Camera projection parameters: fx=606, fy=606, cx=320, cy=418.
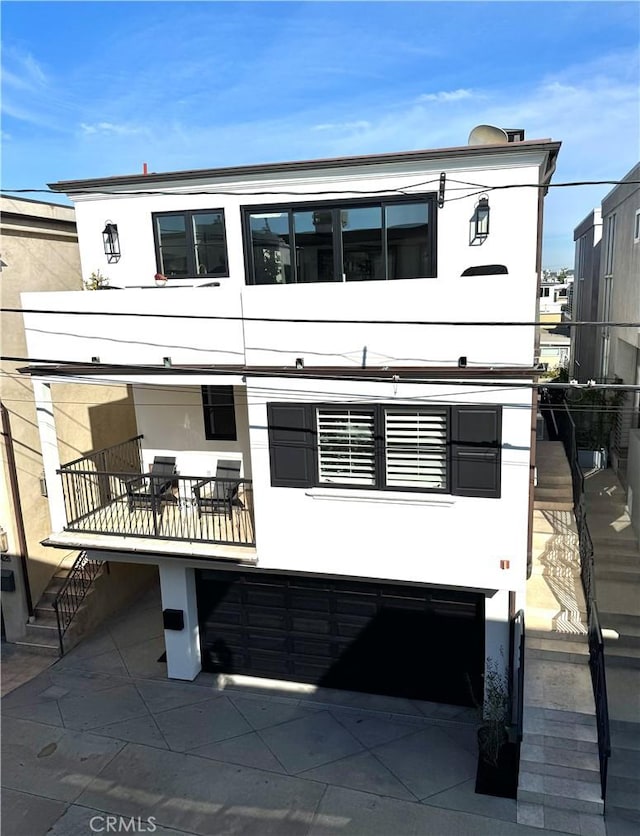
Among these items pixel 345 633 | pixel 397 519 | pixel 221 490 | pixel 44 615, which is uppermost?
pixel 397 519

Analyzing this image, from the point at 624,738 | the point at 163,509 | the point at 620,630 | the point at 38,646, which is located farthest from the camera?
the point at 38,646

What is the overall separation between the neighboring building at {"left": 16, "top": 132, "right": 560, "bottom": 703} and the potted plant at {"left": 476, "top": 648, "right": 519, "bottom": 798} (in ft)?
2.60

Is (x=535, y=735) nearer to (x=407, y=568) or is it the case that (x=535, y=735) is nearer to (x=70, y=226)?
(x=407, y=568)

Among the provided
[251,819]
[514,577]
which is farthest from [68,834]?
[514,577]

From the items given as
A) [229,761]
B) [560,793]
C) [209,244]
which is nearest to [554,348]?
[209,244]

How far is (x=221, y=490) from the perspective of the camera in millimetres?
10352

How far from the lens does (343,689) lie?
9930 millimetres

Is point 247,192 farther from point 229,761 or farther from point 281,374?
point 229,761

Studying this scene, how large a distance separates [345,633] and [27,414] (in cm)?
749

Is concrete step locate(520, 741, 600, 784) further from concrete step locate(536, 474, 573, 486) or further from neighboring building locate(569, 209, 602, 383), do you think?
neighboring building locate(569, 209, 602, 383)

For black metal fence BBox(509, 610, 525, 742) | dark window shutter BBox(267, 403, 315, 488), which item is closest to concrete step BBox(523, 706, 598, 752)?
black metal fence BBox(509, 610, 525, 742)

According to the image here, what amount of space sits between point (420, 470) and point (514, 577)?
185 centimetres

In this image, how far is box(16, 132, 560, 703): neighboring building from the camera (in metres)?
7.85

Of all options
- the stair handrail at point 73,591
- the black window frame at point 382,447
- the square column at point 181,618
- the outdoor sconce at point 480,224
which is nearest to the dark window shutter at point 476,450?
the black window frame at point 382,447
